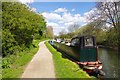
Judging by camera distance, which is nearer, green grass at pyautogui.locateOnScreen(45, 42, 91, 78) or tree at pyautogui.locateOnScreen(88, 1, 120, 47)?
green grass at pyautogui.locateOnScreen(45, 42, 91, 78)

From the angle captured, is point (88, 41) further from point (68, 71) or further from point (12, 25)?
point (12, 25)

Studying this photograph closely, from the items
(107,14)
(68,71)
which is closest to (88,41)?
(68,71)

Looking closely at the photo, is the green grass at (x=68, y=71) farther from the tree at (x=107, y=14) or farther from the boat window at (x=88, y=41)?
the tree at (x=107, y=14)

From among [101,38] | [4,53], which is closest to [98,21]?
[101,38]

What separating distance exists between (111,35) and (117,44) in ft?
7.90

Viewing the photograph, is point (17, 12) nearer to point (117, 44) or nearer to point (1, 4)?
point (1, 4)

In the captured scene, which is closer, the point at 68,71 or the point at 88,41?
the point at 68,71

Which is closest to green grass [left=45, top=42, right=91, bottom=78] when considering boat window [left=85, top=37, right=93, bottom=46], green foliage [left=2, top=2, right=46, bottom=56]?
boat window [left=85, top=37, right=93, bottom=46]

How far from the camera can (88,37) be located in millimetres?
20656

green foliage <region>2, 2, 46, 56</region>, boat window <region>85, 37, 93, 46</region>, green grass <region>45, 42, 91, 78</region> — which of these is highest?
green foliage <region>2, 2, 46, 56</region>

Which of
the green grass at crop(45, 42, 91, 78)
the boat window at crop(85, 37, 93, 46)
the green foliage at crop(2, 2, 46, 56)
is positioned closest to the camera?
the green grass at crop(45, 42, 91, 78)

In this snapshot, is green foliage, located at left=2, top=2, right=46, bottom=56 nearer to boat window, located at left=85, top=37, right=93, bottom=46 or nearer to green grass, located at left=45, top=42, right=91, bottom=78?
green grass, located at left=45, top=42, right=91, bottom=78

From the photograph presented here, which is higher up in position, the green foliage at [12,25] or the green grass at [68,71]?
the green foliage at [12,25]

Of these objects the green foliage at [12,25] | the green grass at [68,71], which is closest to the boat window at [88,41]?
the green grass at [68,71]
